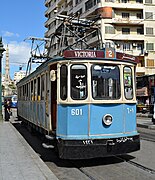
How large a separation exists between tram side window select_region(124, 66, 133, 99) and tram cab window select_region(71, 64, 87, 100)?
1.22 meters

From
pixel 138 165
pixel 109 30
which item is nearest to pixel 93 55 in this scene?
pixel 138 165

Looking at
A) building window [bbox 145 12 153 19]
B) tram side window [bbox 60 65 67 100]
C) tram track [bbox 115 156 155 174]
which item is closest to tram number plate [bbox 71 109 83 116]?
tram side window [bbox 60 65 67 100]

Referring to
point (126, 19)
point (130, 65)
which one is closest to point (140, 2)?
point (126, 19)

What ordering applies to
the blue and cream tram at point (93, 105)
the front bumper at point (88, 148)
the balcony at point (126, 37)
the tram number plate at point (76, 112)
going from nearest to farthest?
1. the front bumper at point (88, 148)
2. the blue and cream tram at point (93, 105)
3. the tram number plate at point (76, 112)
4. the balcony at point (126, 37)

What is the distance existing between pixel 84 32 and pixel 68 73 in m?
4.50

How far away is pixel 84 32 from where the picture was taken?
12172 mm

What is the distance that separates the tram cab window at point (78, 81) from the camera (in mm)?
8043

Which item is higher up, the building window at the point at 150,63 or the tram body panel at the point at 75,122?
the building window at the point at 150,63

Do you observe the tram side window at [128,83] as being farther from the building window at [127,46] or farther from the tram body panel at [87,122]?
the building window at [127,46]

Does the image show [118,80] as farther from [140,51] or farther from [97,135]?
[140,51]

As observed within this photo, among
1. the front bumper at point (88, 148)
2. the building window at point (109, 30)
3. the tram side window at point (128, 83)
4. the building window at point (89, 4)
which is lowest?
the front bumper at point (88, 148)

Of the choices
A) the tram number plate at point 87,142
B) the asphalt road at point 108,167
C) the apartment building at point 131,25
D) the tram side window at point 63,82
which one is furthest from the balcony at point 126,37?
the tram number plate at point 87,142

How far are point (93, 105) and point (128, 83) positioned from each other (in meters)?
1.38

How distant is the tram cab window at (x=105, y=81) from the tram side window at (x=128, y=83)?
0.92ft
